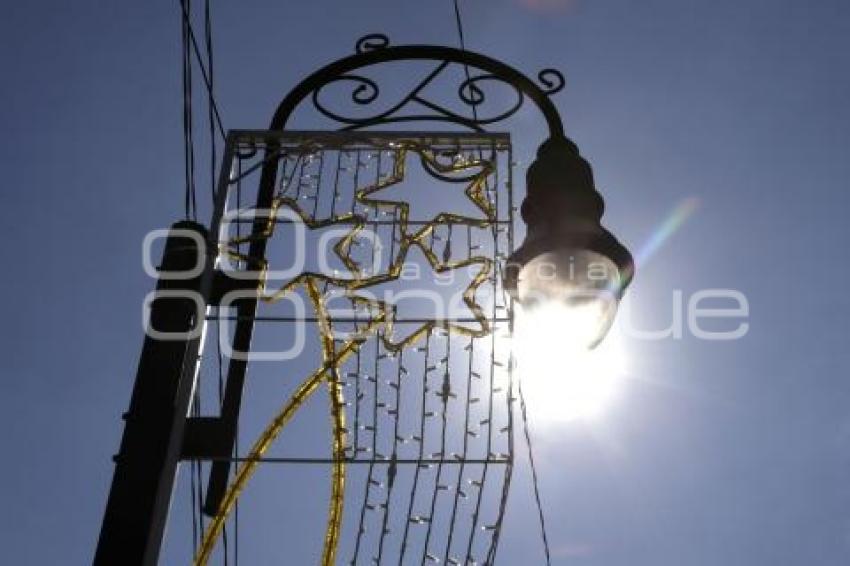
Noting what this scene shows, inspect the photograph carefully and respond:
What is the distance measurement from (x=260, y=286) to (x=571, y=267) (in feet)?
2.93

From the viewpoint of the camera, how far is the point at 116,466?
6.49 ft

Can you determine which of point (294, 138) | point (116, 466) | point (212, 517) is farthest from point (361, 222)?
point (116, 466)

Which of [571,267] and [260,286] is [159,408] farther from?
[571,267]

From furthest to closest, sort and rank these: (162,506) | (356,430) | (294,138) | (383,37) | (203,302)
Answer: (383,37) < (294,138) < (356,430) < (203,302) < (162,506)

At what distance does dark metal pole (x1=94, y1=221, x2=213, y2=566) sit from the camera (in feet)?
6.19

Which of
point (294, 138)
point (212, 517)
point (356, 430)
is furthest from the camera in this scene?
point (294, 138)

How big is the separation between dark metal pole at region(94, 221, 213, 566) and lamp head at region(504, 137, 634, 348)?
0.90 meters

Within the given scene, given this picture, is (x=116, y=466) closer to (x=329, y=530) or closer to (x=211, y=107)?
(x=329, y=530)

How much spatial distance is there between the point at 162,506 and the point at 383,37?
6.94 feet

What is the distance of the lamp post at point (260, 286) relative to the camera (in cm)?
195

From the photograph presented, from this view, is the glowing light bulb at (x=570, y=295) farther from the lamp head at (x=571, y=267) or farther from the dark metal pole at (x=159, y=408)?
the dark metal pole at (x=159, y=408)

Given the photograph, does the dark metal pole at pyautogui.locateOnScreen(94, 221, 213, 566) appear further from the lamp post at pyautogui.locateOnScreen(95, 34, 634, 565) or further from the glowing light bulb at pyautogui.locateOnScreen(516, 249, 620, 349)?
the glowing light bulb at pyautogui.locateOnScreen(516, 249, 620, 349)

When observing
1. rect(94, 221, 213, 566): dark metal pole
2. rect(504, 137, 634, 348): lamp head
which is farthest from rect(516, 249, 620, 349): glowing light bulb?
rect(94, 221, 213, 566): dark metal pole

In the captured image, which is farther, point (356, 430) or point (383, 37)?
point (383, 37)
